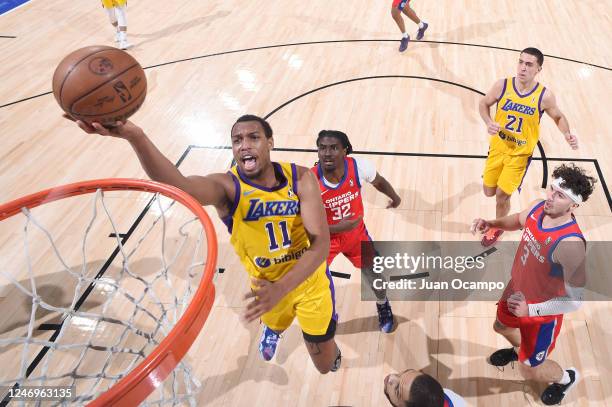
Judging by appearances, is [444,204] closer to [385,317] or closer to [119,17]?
[385,317]

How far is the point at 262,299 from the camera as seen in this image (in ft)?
6.92

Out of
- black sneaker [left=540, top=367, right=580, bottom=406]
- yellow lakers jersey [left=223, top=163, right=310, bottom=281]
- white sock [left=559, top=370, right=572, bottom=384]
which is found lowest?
black sneaker [left=540, top=367, right=580, bottom=406]

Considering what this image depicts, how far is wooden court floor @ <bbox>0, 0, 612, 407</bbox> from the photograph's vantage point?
345cm

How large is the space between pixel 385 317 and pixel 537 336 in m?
1.11

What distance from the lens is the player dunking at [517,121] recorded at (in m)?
4.03

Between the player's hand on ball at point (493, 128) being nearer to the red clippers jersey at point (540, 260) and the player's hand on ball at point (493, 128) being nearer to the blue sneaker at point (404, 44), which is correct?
the red clippers jersey at point (540, 260)

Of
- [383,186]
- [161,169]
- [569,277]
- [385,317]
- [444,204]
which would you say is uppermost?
[161,169]

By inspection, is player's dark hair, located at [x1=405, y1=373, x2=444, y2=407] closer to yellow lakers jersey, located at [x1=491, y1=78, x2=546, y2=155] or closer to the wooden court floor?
the wooden court floor

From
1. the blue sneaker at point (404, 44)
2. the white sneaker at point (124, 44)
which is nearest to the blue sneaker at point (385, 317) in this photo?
the blue sneaker at point (404, 44)

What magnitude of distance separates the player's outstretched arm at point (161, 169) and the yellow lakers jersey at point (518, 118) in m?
2.72

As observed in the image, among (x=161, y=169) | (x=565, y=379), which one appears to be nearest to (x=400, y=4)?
(x=565, y=379)

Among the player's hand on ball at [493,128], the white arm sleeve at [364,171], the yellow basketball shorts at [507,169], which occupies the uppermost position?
the white arm sleeve at [364,171]

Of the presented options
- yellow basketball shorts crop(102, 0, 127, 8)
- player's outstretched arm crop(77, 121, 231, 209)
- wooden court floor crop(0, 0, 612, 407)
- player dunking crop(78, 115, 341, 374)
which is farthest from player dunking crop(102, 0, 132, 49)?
player's outstretched arm crop(77, 121, 231, 209)

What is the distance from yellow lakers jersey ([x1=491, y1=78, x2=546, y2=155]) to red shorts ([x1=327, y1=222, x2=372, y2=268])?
1.63 meters
